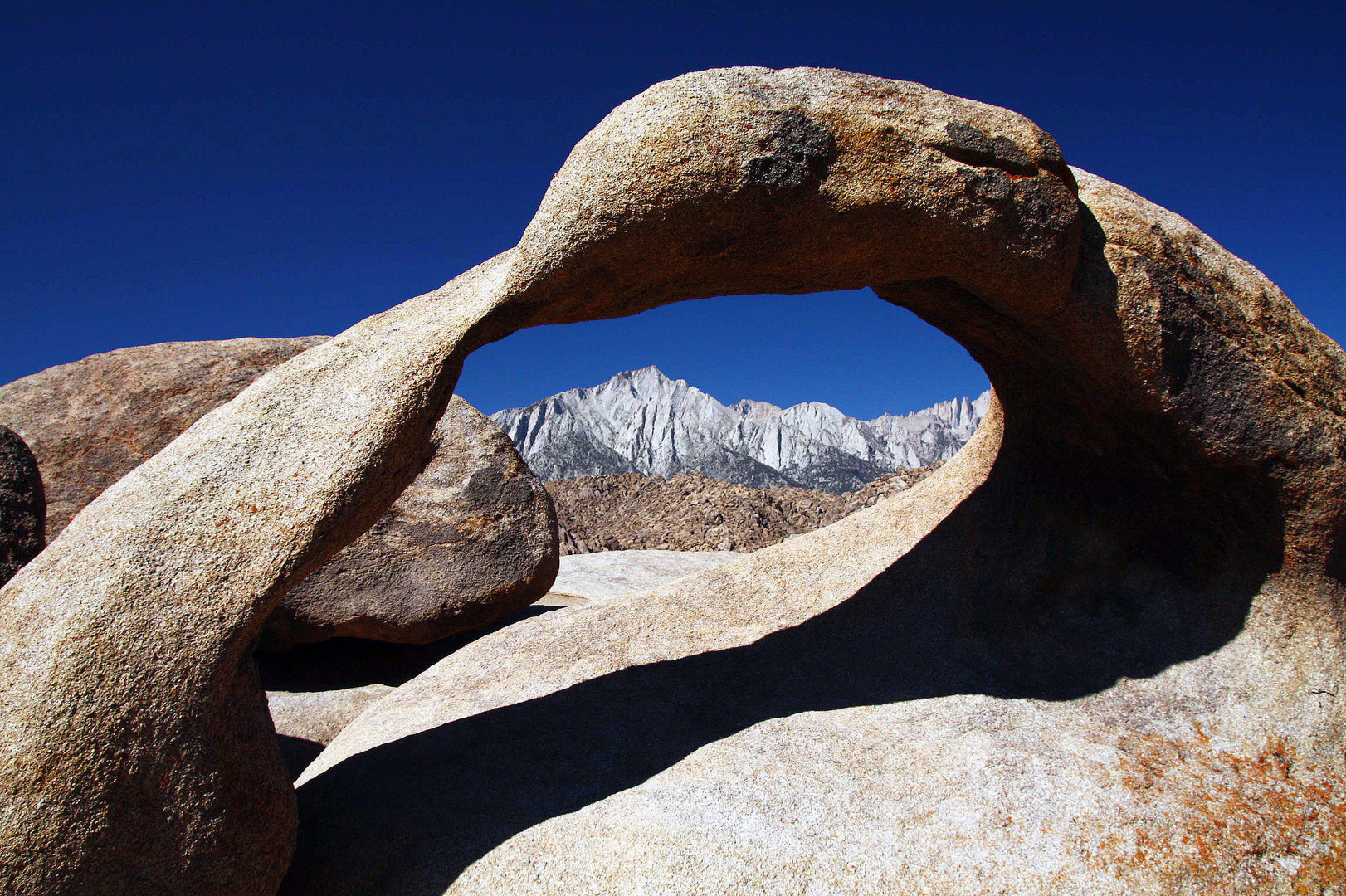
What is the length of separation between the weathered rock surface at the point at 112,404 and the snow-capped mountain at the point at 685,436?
80048mm

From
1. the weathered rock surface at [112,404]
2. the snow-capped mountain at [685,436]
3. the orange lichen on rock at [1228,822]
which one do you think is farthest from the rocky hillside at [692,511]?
the snow-capped mountain at [685,436]

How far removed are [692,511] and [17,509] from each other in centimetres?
1253

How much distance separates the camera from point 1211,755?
3205mm

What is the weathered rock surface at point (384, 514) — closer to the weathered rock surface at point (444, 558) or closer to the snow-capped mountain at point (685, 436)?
the weathered rock surface at point (444, 558)

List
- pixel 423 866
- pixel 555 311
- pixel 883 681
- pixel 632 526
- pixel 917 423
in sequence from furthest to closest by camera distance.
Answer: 1. pixel 917 423
2. pixel 632 526
3. pixel 883 681
4. pixel 555 311
5. pixel 423 866

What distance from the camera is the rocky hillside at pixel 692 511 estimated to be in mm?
13414

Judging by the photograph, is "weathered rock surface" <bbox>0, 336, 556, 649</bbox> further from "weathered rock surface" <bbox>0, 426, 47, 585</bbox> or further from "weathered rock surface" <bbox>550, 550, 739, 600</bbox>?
"weathered rock surface" <bbox>550, 550, 739, 600</bbox>

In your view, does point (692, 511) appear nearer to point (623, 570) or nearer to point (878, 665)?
point (623, 570)

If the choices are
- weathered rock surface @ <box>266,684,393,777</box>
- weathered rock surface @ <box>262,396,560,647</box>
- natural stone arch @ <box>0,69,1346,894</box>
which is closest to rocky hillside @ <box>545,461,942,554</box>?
weathered rock surface @ <box>262,396,560,647</box>

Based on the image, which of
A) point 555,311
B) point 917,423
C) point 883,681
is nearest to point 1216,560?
point 883,681

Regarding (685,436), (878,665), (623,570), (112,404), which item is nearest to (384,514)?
(112,404)

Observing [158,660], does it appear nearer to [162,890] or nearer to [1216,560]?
[162,890]

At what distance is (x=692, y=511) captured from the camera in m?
15.2

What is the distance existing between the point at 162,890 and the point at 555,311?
2.23 meters
